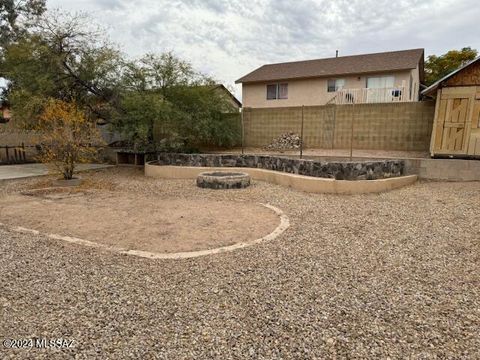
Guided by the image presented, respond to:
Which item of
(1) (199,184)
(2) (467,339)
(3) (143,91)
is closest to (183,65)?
(3) (143,91)

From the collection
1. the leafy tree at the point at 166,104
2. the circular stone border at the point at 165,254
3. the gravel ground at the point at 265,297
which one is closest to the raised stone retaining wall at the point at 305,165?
the leafy tree at the point at 166,104

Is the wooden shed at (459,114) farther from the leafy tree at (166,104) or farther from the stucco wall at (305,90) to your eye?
the leafy tree at (166,104)

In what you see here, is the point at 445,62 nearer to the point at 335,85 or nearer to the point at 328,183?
the point at 335,85

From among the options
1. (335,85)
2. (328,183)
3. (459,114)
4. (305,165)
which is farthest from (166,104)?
(335,85)

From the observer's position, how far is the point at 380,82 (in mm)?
15016

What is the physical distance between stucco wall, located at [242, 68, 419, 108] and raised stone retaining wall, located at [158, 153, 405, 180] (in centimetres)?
830

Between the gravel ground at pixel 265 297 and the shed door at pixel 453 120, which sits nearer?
the gravel ground at pixel 265 297

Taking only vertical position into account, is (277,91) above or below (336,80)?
below

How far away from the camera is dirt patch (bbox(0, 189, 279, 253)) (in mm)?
4520

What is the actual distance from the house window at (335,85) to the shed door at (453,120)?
821cm

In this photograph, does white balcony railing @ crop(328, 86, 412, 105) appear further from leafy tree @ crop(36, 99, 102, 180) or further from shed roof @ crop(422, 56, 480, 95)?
leafy tree @ crop(36, 99, 102, 180)

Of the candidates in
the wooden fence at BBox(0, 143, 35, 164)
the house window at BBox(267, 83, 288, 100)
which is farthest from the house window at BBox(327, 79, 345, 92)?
the wooden fence at BBox(0, 143, 35, 164)

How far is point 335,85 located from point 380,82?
220cm

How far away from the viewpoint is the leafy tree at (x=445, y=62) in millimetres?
17844
